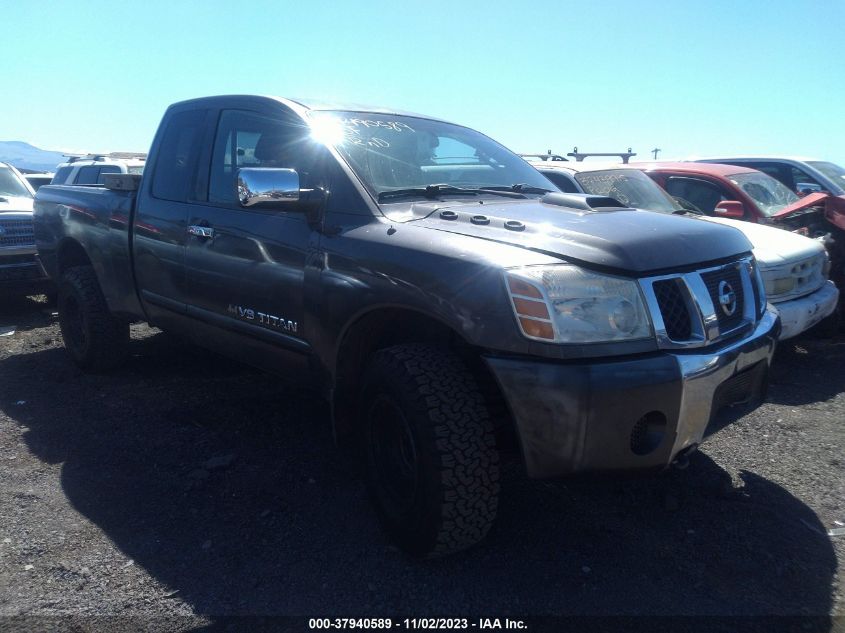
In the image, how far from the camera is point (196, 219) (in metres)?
4.12

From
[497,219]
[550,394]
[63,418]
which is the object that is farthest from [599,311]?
[63,418]

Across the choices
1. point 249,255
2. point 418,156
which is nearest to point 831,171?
point 418,156

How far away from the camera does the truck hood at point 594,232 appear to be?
8.72ft

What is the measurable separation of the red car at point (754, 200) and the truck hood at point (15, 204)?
7.12 m

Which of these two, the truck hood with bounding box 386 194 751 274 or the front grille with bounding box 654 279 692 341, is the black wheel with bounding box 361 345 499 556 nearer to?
the truck hood with bounding box 386 194 751 274

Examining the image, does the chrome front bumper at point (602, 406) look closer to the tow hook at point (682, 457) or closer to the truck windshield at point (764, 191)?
the tow hook at point (682, 457)

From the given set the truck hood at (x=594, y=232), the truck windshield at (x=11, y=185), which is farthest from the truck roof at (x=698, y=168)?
the truck windshield at (x=11, y=185)

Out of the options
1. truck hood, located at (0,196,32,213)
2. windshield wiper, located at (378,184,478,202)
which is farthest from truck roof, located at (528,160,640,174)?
truck hood, located at (0,196,32,213)

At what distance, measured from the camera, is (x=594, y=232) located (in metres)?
2.81

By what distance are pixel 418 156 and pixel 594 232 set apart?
134 cm

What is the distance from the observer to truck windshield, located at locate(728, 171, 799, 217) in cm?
714

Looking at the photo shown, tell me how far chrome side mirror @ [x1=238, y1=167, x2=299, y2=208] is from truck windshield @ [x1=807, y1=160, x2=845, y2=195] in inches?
299

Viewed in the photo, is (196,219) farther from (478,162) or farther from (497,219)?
(497,219)

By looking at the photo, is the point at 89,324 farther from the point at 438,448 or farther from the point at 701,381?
the point at 701,381
